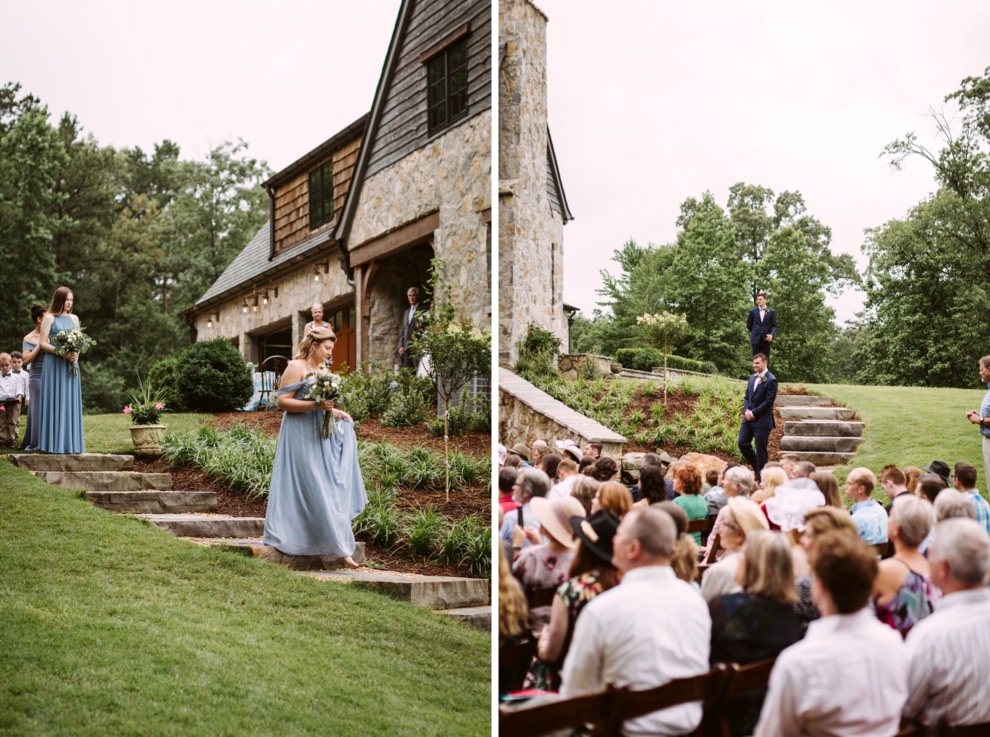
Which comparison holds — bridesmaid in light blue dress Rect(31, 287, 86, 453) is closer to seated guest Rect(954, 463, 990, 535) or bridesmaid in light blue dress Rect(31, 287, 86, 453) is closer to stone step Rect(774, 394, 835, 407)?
stone step Rect(774, 394, 835, 407)

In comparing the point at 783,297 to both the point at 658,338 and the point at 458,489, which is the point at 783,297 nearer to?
the point at 658,338

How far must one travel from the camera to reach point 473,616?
4051 millimetres

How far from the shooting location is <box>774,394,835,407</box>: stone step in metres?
4.53

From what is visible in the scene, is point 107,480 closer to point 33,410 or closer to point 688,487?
point 33,410

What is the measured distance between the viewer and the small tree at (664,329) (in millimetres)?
5274

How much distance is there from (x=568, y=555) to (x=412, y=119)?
3.44 meters

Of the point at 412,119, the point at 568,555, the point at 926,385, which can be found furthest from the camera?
the point at 412,119

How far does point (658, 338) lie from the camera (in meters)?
5.43

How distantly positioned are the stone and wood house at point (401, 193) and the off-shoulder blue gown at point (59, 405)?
1.12 metres

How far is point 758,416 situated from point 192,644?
10.5 ft

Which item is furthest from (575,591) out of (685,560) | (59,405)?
(59,405)

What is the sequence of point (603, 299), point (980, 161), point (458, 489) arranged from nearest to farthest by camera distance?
1. point (980, 161)
2. point (603, 299)
3. point (458, 489)

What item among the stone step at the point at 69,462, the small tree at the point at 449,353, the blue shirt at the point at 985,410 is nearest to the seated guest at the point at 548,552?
the small tree at the point at 449,353

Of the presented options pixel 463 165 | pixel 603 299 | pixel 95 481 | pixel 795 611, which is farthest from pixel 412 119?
pixel 795 611
